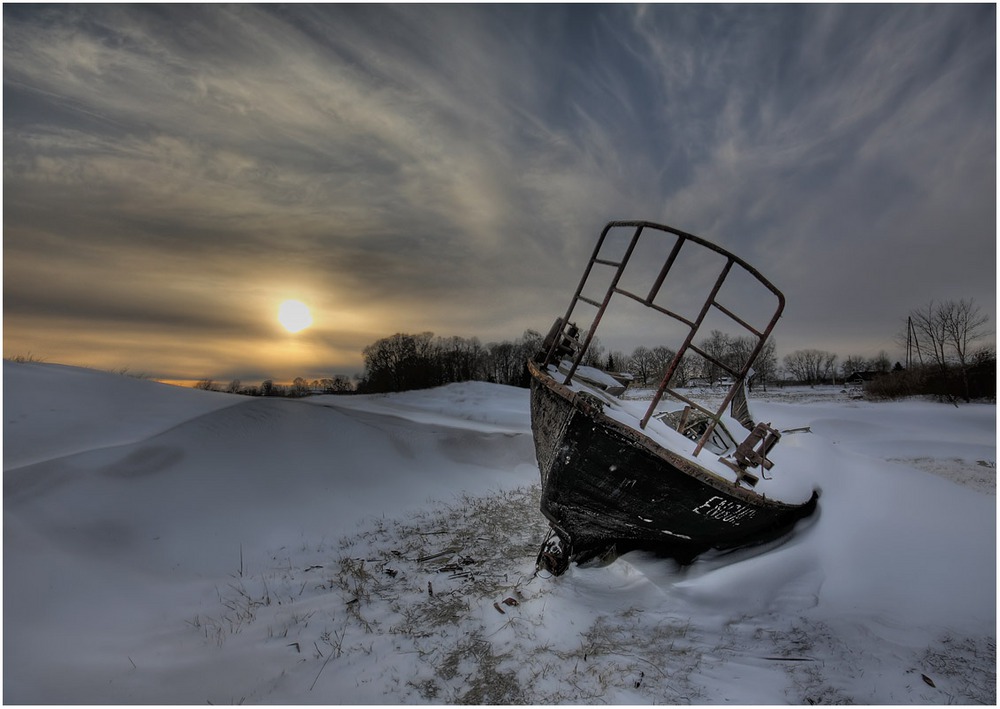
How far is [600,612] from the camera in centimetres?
532

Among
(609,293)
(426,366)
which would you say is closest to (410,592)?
(609,293)

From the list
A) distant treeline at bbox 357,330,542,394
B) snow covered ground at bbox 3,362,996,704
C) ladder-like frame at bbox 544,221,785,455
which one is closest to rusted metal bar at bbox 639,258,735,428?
ladder-like frame at bbox 544,221,785,455

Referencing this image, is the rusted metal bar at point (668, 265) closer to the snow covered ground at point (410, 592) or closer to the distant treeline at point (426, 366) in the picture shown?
the snow covered ground at point (410, 592)

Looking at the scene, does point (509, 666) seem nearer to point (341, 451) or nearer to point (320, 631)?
point (320, 631)

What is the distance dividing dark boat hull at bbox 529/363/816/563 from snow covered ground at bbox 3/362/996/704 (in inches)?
17.5

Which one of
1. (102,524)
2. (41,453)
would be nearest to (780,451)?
(102,524)

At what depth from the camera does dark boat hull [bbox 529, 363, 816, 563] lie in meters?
4.79

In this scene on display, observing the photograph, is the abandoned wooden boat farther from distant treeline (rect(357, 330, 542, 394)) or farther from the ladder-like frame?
distant treeline (rect(357, 330, 542, 394))

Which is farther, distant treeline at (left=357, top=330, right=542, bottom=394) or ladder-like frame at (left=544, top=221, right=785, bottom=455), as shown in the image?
distant treeline at (left=357, top=330, right=542, bottom=394)

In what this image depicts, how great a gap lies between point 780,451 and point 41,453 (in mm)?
12181

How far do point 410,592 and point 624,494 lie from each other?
3082 mm

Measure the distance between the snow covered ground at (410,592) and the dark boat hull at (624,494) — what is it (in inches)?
17.5

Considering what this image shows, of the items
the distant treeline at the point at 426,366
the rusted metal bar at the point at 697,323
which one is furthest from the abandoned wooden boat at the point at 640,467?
the distant treeline at the point at 426,366

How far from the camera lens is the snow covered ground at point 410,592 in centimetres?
416
